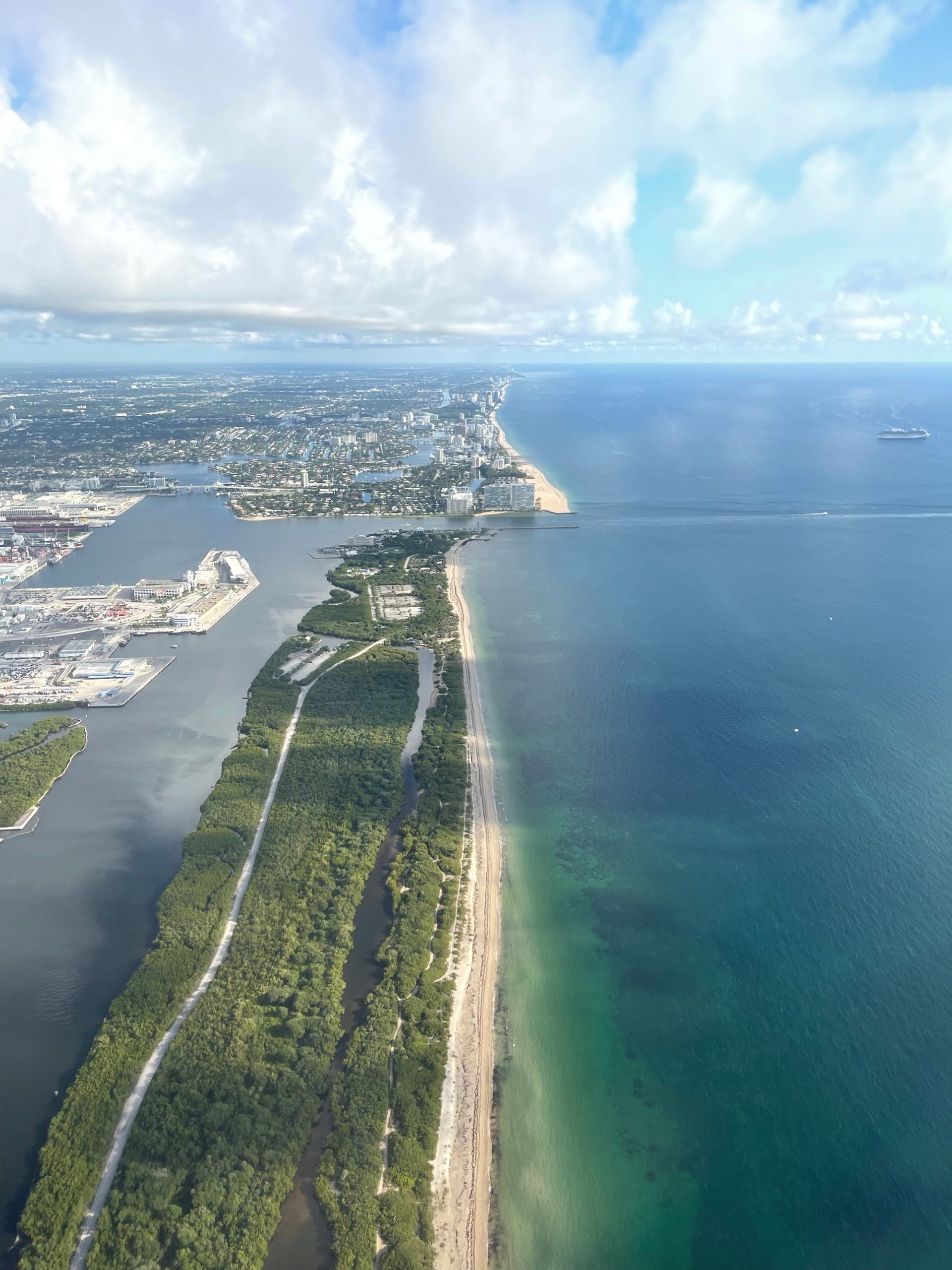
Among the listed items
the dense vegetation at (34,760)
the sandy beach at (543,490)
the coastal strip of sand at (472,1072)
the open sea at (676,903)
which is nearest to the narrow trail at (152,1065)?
the open sea at (676,903)

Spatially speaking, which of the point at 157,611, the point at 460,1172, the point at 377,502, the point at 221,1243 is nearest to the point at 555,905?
the point at 460,1172

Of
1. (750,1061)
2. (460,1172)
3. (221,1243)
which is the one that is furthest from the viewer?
(750,1061)

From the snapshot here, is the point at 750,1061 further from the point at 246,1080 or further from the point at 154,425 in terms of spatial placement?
the point at 154,425

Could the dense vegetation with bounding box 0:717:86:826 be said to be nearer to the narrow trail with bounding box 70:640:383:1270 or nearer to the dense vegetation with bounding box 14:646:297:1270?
the dense vegetation with bounding box 14:646:297:1270

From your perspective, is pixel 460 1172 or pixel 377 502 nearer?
pixel 460 1172

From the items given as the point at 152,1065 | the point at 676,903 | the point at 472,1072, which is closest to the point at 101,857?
the point at 152,1065

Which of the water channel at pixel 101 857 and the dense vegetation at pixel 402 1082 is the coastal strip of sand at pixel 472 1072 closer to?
the dense vegetation at pixel 402 1082
